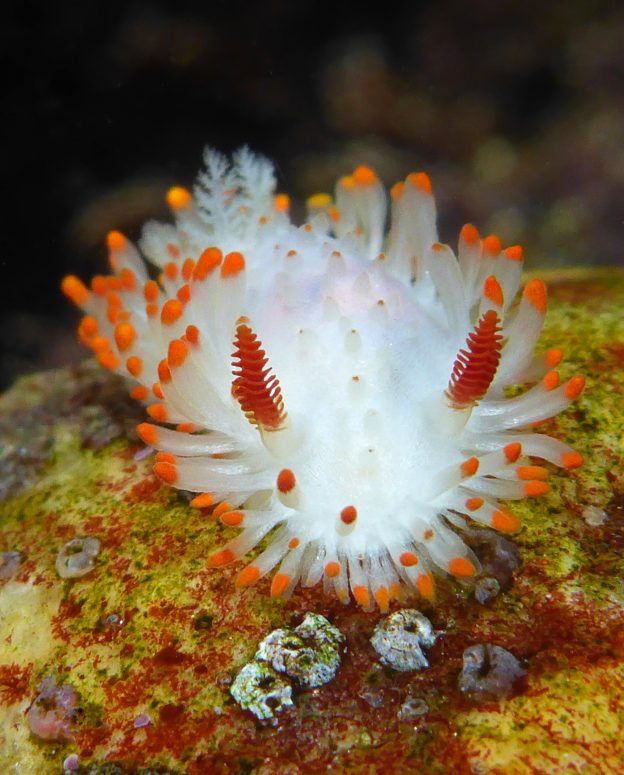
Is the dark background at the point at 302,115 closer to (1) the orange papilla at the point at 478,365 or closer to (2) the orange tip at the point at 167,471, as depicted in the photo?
(2) the orange tip at the point at 167,471

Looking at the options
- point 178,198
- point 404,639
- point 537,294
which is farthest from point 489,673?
point 178,198

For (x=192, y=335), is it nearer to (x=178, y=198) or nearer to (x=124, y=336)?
(x=124, y=336)

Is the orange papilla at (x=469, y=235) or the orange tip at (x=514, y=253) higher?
the orange papilla at (x=469, y=235)

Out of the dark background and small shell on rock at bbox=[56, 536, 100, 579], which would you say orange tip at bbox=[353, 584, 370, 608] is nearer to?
small shell on rock at bbox=[56, 536, 100, 579]

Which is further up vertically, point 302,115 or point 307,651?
point 302,115

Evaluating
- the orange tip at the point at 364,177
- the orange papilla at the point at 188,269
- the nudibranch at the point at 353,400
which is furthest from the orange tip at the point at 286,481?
the orange tip at the point at 364,177

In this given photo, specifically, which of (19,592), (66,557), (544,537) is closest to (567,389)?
(544,537)
